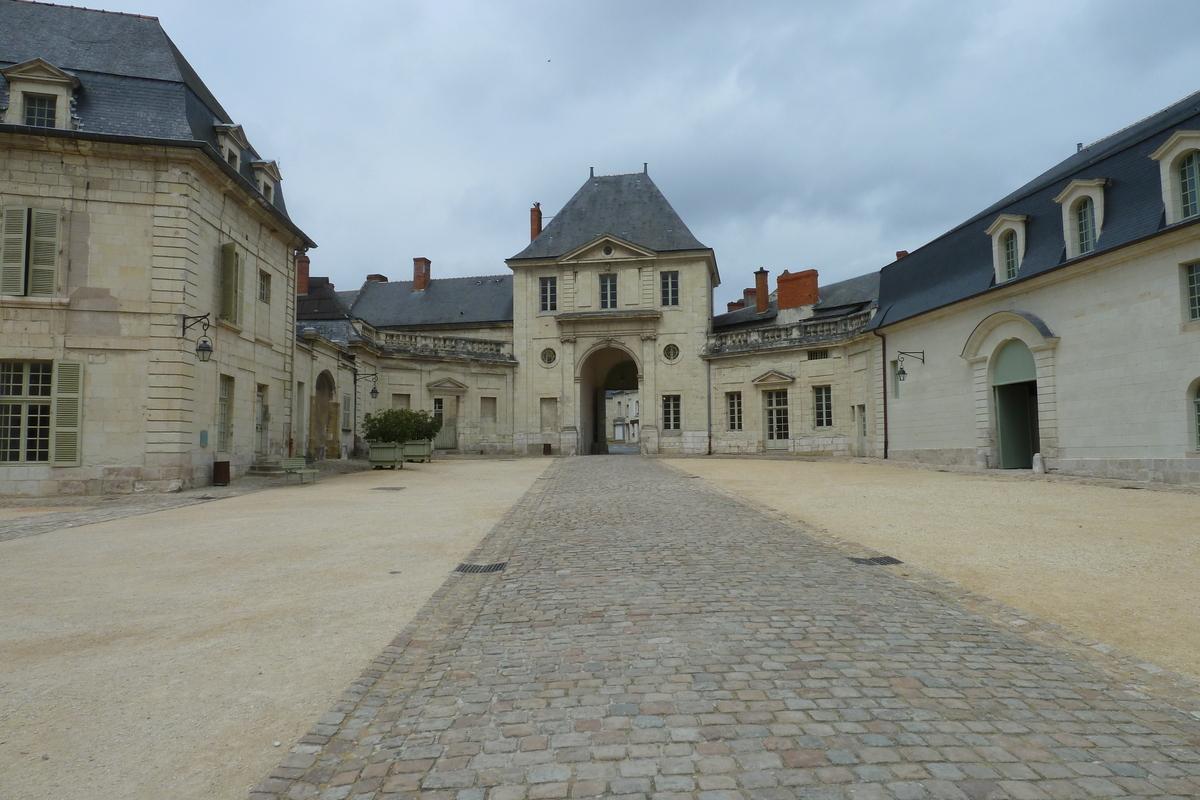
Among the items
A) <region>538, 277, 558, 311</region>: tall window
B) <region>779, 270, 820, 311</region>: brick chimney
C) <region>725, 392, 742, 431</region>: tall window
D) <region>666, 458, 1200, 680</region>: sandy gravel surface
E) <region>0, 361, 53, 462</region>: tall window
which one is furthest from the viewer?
<region>779, 270, 820, 311</region>: brick chimney

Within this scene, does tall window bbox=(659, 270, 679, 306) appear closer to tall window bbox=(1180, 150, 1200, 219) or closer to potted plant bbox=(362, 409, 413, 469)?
potted plant bbox=(362, 409, 413, 469)

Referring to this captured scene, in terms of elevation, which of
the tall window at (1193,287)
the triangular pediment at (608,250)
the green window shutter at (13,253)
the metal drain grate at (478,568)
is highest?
the triangular pediment at (608,250)

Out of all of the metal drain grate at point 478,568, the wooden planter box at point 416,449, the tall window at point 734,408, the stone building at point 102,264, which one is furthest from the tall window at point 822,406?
the metal drain grate at point 478,568

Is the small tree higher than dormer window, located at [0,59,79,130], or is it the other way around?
dormer window, located at [0,59,79,130]

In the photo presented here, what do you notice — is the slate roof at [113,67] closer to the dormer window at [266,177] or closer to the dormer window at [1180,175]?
the dormer window at [266,177]

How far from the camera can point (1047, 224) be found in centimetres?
1573

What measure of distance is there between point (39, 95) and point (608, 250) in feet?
68.6

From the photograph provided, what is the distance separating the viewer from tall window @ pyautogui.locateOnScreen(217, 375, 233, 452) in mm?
14875

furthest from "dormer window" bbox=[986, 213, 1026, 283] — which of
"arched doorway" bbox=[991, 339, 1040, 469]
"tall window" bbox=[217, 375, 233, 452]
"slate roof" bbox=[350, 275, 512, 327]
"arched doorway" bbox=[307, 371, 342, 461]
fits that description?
"slate roof" bbox=[350, 275, 512, 327]

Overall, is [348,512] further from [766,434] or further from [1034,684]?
[766,434]

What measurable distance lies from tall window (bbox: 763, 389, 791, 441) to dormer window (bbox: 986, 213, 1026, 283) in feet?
36.6

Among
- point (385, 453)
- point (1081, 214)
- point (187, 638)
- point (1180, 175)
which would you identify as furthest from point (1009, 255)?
point (187, 638)

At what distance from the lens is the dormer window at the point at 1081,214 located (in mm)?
14211

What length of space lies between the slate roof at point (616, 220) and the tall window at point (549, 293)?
3.62ft
